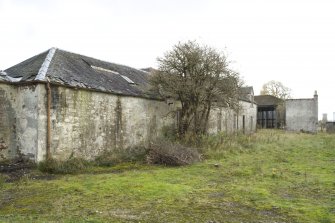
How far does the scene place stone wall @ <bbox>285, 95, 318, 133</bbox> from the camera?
35469 millimetres

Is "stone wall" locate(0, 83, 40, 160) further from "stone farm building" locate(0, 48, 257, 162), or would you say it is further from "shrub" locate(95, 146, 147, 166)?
"shrub" locate(95, 146, 147, 166)

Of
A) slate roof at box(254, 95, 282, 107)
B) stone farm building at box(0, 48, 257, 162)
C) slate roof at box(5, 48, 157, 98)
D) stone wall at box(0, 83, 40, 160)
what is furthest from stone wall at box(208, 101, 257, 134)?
stone wall at box(0, 83, 40, 160)

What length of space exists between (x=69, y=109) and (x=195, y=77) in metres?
7.11

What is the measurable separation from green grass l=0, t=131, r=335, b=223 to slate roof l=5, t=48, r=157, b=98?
3.97m

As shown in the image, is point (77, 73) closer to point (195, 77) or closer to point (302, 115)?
point (195, 77)

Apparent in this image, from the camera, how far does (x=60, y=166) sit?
38.5ft

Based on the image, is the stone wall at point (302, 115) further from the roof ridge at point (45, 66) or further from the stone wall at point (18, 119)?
the stone wall at point (18, 119)

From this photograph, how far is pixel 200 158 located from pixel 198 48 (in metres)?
6.22

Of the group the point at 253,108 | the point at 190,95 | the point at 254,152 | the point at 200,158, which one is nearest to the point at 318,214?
the point at 200,158

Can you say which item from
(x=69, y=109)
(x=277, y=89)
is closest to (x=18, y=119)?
(x=69, y=109)

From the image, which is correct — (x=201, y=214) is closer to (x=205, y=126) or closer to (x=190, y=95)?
(x=190, y=95)

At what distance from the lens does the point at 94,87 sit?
14.1 metres

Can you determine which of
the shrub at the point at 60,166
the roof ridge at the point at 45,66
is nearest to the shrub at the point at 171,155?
the shrub at the point at 60,166

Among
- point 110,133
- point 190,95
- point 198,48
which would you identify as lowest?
point 110,133
